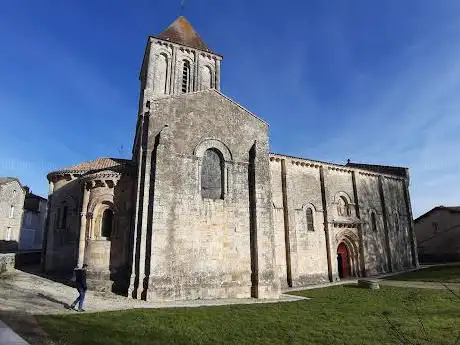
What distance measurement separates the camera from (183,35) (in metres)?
28.9

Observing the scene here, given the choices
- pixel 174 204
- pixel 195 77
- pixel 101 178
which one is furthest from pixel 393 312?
pixel 195 77

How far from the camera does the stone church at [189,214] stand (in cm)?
1478

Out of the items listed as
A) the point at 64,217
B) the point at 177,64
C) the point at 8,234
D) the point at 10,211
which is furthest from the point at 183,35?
the point at 8,234

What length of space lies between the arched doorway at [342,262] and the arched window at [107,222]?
17.0m

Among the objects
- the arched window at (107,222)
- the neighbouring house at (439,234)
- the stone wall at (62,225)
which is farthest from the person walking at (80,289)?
the neighbouring house at (439,234)

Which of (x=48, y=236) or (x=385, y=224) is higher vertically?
(x=385, y=224)

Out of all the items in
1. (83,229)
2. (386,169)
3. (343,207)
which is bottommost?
(83,229)

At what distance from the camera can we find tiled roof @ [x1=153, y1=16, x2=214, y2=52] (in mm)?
27766

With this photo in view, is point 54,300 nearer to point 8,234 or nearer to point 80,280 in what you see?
point 80,280

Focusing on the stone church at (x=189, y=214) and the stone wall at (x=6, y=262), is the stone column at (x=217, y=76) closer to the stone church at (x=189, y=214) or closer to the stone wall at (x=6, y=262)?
the stone church at (x=189, y=214)

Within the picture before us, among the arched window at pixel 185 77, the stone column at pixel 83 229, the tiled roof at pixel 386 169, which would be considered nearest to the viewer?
the stone column at pixel 83 229

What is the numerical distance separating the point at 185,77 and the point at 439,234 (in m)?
32.4

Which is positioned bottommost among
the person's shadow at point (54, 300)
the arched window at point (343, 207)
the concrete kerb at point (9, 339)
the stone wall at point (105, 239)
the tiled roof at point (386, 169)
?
the person's shadow at point (54, 300)

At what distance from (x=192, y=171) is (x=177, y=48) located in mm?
15295
